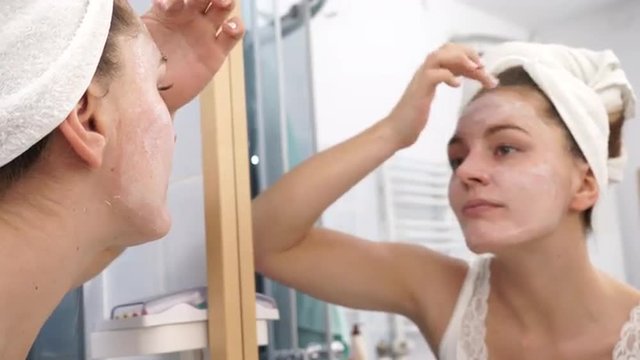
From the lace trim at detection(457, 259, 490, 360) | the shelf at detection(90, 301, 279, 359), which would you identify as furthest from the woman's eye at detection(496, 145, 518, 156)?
the shelf at detection(90, 301, 279, 359)

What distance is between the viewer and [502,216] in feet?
3.41

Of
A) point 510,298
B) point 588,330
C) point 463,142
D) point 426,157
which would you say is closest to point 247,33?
point 463,142

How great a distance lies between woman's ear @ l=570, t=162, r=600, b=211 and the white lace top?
7.0 inches

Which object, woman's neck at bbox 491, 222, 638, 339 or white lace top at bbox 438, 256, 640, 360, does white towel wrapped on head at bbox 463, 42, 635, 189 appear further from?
white lace top at bbox 438, 256, 640, 360

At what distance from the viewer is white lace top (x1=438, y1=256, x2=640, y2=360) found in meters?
1.04

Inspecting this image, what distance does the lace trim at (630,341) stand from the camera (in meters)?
1.02

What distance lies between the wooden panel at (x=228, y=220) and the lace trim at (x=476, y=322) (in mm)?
370

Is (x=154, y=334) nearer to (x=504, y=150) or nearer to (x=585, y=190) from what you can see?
(x=504, y=150)

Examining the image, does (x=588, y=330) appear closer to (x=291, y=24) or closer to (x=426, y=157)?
(x=426, y=157)

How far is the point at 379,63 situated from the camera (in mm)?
1485

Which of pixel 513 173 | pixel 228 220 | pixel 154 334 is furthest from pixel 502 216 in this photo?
pixel 154 334

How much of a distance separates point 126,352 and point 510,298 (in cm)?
64

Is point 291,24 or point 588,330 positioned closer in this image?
point 588,330

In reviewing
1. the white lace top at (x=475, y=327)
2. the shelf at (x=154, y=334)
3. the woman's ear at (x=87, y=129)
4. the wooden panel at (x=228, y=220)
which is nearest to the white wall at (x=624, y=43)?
the white lace top at (x=475, y=327)
